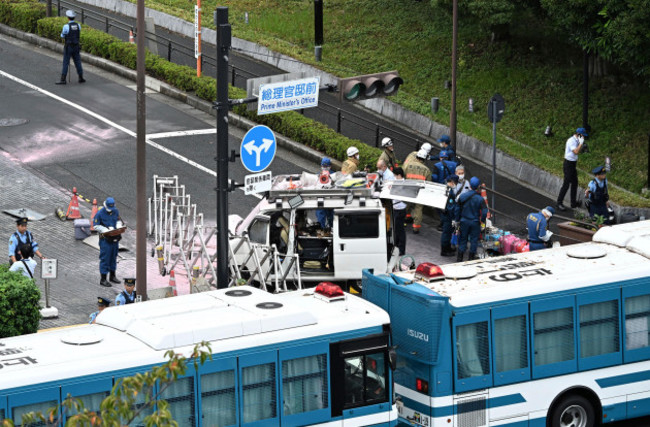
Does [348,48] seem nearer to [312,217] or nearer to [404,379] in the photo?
[312,217]

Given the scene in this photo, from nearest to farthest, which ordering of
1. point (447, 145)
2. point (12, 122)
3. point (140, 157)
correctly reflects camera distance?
point (140, 157)
point (447, 145)
point (12, 122)

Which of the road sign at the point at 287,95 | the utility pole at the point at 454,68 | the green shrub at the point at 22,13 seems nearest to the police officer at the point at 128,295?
the road sign at the point at 287,95

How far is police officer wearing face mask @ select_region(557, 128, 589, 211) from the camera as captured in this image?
27.2 meters

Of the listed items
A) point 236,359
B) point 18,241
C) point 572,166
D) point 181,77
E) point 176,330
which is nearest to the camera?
point 176,330

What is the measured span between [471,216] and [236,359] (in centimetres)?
987

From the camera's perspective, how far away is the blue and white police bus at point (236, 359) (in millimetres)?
13555

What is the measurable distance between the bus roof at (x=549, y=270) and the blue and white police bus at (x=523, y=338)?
0.02m

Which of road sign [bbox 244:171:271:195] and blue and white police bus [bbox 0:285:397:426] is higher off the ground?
road sign [bbox 244:171:271:195]

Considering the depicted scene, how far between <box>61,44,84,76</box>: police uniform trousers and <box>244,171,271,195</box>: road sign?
55.6 ft

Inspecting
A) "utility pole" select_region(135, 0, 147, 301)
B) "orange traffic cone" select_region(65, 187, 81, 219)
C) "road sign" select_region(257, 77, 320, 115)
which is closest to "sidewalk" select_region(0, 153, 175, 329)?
"orange traffic cone" select_region(65, 187, 81, 219)

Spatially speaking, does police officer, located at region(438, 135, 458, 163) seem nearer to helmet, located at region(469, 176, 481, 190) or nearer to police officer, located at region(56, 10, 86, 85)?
helmet, located at region(469, 176, 481, 190)

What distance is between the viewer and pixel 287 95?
1928cm

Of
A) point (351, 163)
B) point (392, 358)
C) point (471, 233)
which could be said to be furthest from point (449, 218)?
point (392, 358)

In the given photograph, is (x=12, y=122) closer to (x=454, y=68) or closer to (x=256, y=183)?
(x=454, y=68)
